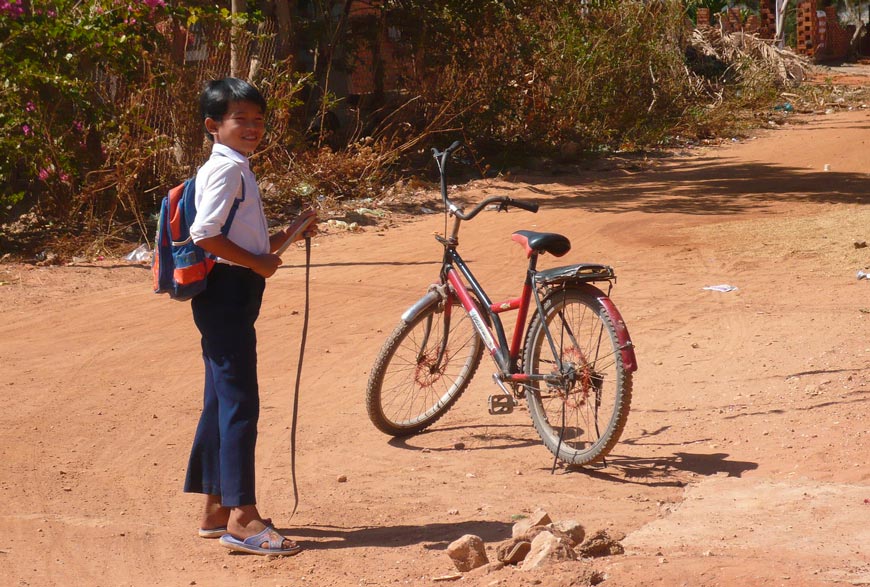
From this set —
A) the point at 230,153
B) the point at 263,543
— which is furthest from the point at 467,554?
the point at 230,153

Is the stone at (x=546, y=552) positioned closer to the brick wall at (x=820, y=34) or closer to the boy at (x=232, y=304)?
the boy at (x=232, y=304)

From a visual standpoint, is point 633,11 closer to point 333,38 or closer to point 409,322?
point 333,38

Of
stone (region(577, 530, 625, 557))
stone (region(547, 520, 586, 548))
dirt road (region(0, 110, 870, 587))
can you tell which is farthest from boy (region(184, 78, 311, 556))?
stone (region(577, 530, 625, 557))

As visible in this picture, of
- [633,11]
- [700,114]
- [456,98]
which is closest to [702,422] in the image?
[456,98]

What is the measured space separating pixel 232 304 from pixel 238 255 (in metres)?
0.23

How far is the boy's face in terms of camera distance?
3.75m

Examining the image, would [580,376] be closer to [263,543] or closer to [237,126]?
[263,543]

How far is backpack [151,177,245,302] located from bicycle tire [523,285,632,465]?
1.65 meters

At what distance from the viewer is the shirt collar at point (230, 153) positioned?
3.74 m

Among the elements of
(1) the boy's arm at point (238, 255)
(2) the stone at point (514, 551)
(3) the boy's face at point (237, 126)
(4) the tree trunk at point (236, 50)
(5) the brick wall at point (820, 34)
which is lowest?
(2) the stone at point (514, 551)

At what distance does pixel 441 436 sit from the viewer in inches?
218

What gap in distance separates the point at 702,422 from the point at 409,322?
1561 mm

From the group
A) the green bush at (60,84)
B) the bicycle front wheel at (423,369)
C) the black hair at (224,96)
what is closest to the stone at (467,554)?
the black hair at (224,96)

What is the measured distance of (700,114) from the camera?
21125 mm
